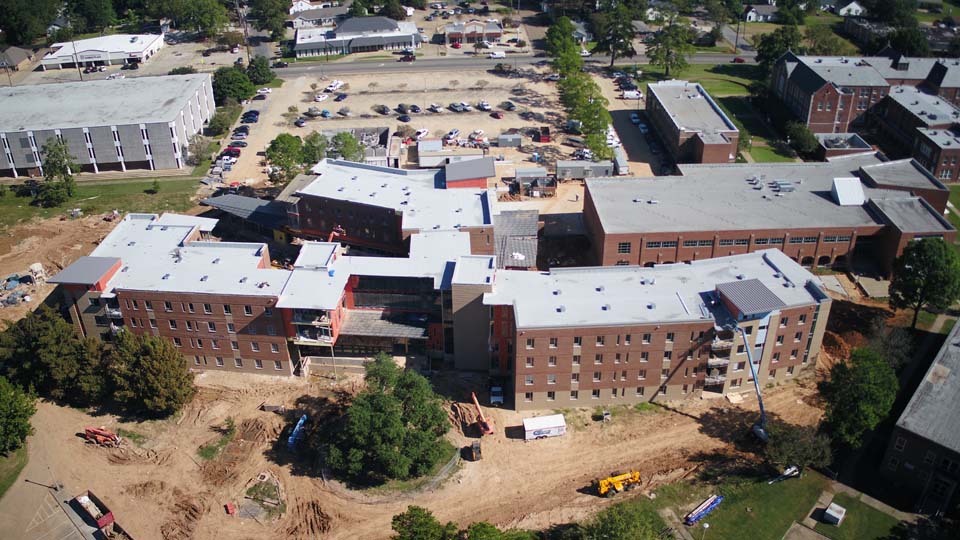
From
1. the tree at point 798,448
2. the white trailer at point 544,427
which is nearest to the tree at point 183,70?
the white trailer at point 544,427

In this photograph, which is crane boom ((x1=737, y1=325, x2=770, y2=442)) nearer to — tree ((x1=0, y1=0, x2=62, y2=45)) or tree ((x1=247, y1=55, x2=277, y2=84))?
tree ((x1=247, y1=55, x2=277, y2=84))

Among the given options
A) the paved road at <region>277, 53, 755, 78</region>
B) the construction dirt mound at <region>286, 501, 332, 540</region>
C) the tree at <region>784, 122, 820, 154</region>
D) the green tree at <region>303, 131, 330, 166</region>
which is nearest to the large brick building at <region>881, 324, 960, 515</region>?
the construction dirt mound at <region>286, 501, 332, 540</region>

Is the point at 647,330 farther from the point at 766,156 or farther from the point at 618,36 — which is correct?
the point at 618,36

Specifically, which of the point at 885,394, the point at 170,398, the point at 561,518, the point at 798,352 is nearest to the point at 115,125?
the point at 170,398

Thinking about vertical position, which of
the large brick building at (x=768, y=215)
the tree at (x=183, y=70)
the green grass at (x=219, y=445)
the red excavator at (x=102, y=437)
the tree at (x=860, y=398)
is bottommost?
the green grass at (x=219, y=445)

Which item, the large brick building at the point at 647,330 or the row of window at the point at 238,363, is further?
the row of window at the point at 238,363

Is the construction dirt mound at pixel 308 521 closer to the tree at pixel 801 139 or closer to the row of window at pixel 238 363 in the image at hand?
the row of window at pixel 238 363
